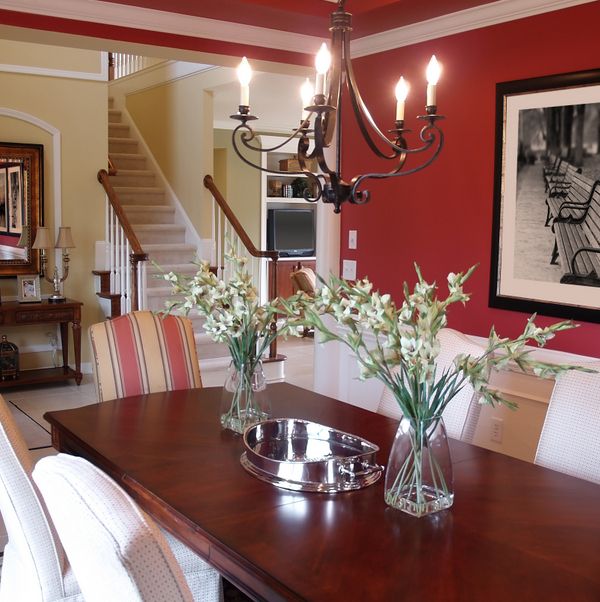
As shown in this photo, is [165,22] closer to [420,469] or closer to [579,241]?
[579,241]

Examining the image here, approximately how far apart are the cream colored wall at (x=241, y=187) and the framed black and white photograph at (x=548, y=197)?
6.98m

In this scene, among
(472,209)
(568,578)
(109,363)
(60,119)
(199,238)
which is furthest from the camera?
(199,238)

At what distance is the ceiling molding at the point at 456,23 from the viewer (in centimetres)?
363

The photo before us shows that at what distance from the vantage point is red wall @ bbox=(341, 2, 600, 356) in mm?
3572

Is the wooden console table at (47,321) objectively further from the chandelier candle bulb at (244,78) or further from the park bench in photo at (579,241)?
the chandelier candle bulb at (244,78)

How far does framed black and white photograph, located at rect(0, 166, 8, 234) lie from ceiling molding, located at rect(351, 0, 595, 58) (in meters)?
3.29

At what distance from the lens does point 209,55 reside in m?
4.54

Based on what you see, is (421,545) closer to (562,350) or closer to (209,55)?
(562,350)

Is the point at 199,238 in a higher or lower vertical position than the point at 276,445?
higher

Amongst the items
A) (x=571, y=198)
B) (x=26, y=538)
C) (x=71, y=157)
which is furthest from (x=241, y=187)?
(x=26, y=538)

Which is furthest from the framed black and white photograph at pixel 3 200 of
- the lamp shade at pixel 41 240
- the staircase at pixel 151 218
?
the staircase at pixel 151 218

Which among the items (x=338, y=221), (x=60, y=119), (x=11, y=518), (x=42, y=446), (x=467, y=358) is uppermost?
(x=60, y=119)

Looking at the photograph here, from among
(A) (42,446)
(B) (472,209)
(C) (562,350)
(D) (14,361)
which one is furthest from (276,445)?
(D) (14,361)

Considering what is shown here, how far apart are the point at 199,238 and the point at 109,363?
466cm
